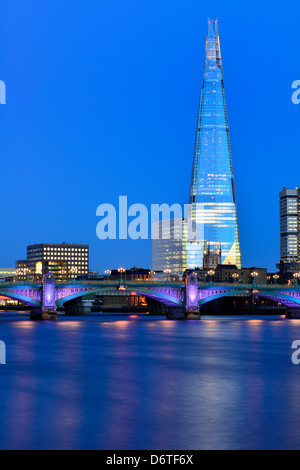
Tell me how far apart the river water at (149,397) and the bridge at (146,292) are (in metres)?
59.2

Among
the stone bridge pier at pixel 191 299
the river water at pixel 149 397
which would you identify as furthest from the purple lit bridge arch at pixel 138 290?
the river water at pixel 149 397

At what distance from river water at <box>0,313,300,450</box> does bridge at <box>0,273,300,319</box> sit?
59165 millimetres

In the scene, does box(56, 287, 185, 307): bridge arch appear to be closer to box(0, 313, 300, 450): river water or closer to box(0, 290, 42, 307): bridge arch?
box(0, 290, 42, 307): bridge arch

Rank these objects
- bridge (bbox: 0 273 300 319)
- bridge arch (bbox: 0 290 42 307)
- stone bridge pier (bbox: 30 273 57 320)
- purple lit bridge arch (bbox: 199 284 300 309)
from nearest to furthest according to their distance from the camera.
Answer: bridge arch (bbox: 0 290 42 307)
stone bridge pier (bbox: 30 273 57 320)
bridge (bbox: 0 273 300 319)
purple lit bridge arch (bbox: 199 284 300 309)

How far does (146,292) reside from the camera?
144125 millimetres

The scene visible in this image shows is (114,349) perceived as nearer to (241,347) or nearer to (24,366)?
(241,347)

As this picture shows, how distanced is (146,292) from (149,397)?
10252 centimetres

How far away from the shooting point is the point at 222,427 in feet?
107

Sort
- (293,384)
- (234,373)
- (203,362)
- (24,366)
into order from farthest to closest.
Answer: (203,362) < (24,366) < (234,373) < (293,384)

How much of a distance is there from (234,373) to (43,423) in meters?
24.1

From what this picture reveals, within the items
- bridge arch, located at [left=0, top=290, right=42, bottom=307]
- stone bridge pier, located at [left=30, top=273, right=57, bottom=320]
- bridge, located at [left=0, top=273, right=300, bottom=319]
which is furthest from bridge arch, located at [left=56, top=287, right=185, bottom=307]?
bridge arch, located at [left=0, top=290, right=42, bottom=307]

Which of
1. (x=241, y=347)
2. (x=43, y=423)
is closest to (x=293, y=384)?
(x=43, y=423)

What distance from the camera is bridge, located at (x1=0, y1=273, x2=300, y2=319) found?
457ft

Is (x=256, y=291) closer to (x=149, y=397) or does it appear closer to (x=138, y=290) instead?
(x=138, y=290)
